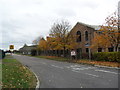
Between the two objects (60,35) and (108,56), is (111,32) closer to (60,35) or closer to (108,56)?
(108,56)

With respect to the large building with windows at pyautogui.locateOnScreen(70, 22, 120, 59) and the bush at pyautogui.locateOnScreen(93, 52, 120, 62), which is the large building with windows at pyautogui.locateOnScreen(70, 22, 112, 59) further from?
the bush at pyautogui.locateOnScreen(93, 52, 120, 62)

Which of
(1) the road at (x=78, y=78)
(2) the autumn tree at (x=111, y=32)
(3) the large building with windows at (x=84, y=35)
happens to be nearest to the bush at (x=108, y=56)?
(2) the autumn tree at (x=111, y=32)

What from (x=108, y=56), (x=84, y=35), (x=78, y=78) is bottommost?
(x=78, y=78)

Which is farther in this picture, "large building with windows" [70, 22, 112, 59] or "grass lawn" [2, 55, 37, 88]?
"large building with windows" [70, 22, 112, 59]

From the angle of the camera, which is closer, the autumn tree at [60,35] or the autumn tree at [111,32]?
the autumn tree at [111,32]

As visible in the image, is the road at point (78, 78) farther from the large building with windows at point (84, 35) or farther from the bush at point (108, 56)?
the large building with windows at point (84, 35)

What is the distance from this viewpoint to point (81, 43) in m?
32.8

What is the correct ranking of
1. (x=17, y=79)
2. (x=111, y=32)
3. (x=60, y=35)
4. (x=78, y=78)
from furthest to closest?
(x=60, y=35)
(x=111, y=32)
(x=78, y=78)
(x=17, y=79)

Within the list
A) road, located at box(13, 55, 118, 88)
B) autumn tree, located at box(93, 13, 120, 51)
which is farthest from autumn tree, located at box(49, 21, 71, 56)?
road, located at box(13, 55, 118, 88)

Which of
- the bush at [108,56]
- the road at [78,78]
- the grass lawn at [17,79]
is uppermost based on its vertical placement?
the bush at [108,56]

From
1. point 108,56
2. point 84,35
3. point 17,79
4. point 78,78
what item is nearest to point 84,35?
point 84,35

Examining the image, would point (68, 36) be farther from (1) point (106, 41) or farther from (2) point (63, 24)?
(1) point (106, 41)

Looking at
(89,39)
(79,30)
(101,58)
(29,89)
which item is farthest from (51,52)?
(29,89)

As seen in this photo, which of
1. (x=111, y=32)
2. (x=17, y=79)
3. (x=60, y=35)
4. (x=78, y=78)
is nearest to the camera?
(x=17, y=79)
